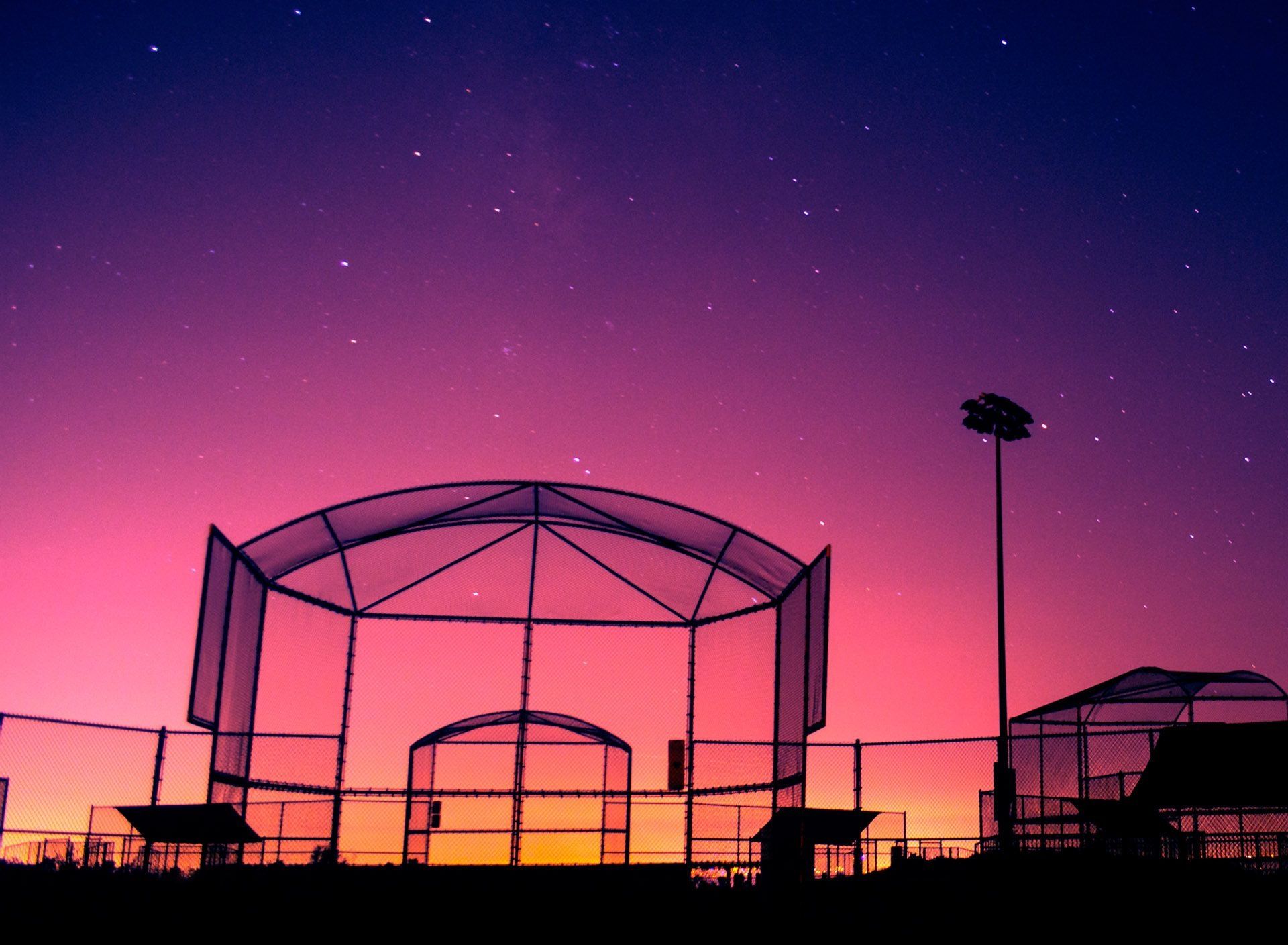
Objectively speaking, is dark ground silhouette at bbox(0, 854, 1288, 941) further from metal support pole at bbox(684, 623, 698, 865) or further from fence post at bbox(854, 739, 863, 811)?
metal support pole at bbox(684, 623, 698, 865)

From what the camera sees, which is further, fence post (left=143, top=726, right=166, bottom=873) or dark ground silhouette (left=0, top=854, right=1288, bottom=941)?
fence post (left=143, top=726, right=166, bottom=873)

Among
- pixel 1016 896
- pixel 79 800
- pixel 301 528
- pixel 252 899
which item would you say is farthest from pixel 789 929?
pixel 301 528

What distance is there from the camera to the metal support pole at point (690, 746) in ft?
66.5

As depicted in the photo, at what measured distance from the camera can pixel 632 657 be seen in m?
22.7

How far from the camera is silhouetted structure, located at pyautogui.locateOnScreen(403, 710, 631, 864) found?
21.6 m

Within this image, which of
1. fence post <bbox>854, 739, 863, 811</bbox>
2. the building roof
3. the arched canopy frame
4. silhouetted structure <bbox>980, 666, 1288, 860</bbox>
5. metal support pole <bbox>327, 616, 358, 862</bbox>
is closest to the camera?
silhouetted structure <bbox>980, 666, 1288, 860</bbox>

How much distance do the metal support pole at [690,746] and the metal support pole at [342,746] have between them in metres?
5.75

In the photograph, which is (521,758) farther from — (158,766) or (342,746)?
(158,766)

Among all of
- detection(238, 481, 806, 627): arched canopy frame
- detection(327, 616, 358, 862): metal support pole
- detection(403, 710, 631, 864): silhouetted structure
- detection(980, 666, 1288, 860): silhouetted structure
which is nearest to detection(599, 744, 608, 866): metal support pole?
detection(403, 710, 631, 864): silhouetted structure

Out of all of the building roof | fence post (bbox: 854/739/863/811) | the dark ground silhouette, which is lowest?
the dark ground silhouette

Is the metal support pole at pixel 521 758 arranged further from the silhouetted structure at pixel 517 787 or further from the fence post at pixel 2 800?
the fence post at pixel 2 800

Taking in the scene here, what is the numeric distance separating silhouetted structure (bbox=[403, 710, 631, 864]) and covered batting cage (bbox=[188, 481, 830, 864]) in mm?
44

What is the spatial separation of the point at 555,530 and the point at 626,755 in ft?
15.7

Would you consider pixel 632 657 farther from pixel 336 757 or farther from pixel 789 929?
pixel 789 929
